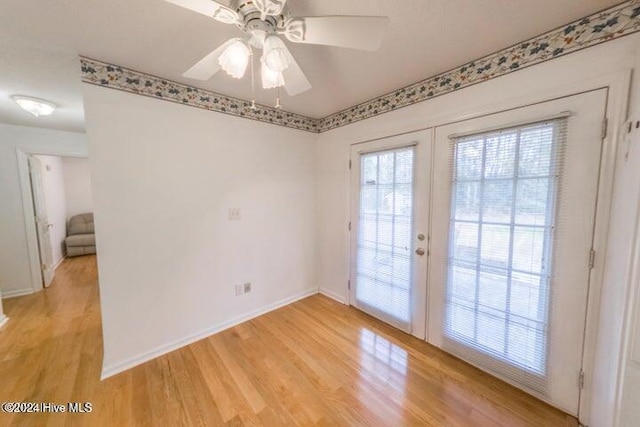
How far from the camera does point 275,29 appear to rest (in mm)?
1032

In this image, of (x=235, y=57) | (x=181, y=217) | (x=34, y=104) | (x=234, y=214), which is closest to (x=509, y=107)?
(x=235, y=57)

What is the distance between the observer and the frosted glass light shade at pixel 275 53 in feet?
3.24

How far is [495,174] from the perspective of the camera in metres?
1.62

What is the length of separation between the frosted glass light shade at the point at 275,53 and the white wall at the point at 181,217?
4.57 ft

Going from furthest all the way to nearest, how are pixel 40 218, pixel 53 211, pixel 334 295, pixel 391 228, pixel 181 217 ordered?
1. pixel 53 211
2. pixel 40 218
3. pixel 334 295
4. pixel 391 228
5. pixel 181 217

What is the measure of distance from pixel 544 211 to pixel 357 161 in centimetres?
159

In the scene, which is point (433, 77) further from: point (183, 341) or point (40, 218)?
point (40, 218)

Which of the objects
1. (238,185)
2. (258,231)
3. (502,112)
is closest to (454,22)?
(502,112)

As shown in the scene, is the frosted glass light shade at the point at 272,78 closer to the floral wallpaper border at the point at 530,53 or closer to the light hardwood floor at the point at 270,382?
the floral wallpaper border at the point at 530,53

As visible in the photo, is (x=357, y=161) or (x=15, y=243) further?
(x=15, y=243)

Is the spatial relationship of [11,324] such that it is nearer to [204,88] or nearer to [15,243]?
[15,243]

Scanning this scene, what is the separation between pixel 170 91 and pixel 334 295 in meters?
2.70

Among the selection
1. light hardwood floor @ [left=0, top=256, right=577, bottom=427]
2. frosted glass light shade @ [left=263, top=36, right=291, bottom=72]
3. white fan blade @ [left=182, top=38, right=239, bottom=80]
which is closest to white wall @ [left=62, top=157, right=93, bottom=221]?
light hardwood floor @ [left=0, top=256, right=577, bottom=427]

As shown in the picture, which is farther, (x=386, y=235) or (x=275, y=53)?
(x=386, y=235)
